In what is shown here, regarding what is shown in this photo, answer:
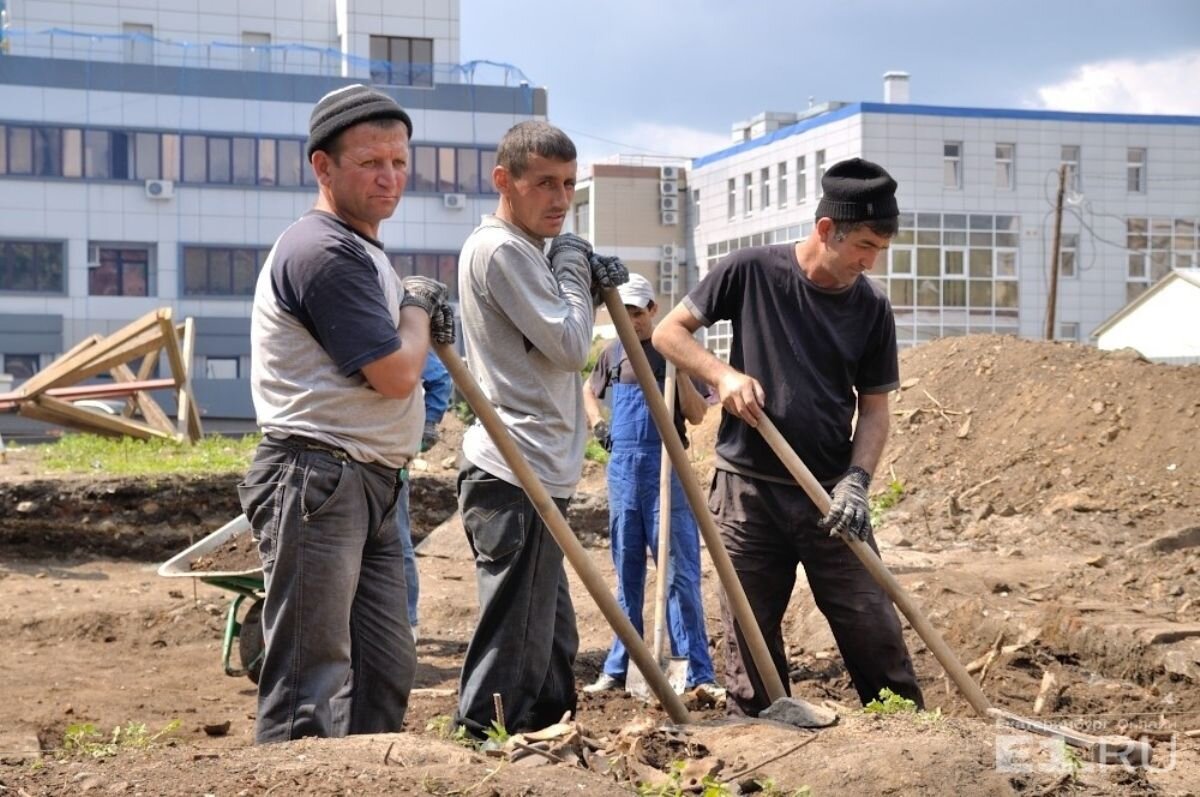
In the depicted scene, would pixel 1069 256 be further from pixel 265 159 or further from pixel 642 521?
pixel 642 521

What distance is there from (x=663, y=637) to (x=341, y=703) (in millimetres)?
2724

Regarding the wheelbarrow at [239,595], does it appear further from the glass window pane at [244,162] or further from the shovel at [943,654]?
the glass window pane at [244,162]

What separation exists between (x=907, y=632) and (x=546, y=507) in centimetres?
399

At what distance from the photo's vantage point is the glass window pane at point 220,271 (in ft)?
138

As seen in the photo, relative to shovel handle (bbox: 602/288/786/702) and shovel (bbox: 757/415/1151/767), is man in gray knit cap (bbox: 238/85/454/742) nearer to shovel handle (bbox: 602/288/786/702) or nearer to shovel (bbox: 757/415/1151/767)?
shovel handle (bbox: 602/288/786/702)

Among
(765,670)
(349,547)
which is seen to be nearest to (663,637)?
(765,670)

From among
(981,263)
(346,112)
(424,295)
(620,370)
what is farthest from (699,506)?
(981,263)

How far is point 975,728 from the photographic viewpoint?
4305 millimetres

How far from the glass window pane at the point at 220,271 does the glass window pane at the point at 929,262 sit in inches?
853

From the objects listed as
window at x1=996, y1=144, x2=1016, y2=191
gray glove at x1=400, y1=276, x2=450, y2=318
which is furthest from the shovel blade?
window at x1=996, y1=144, x2=1016, y2=191

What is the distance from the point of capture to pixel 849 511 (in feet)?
15.5

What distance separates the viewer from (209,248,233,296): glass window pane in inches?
1652

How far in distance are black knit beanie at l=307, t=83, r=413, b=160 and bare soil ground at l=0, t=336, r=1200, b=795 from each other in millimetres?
1575

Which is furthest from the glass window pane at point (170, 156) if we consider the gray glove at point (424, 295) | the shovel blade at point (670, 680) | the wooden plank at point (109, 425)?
the gray glove at point (424, 295)
